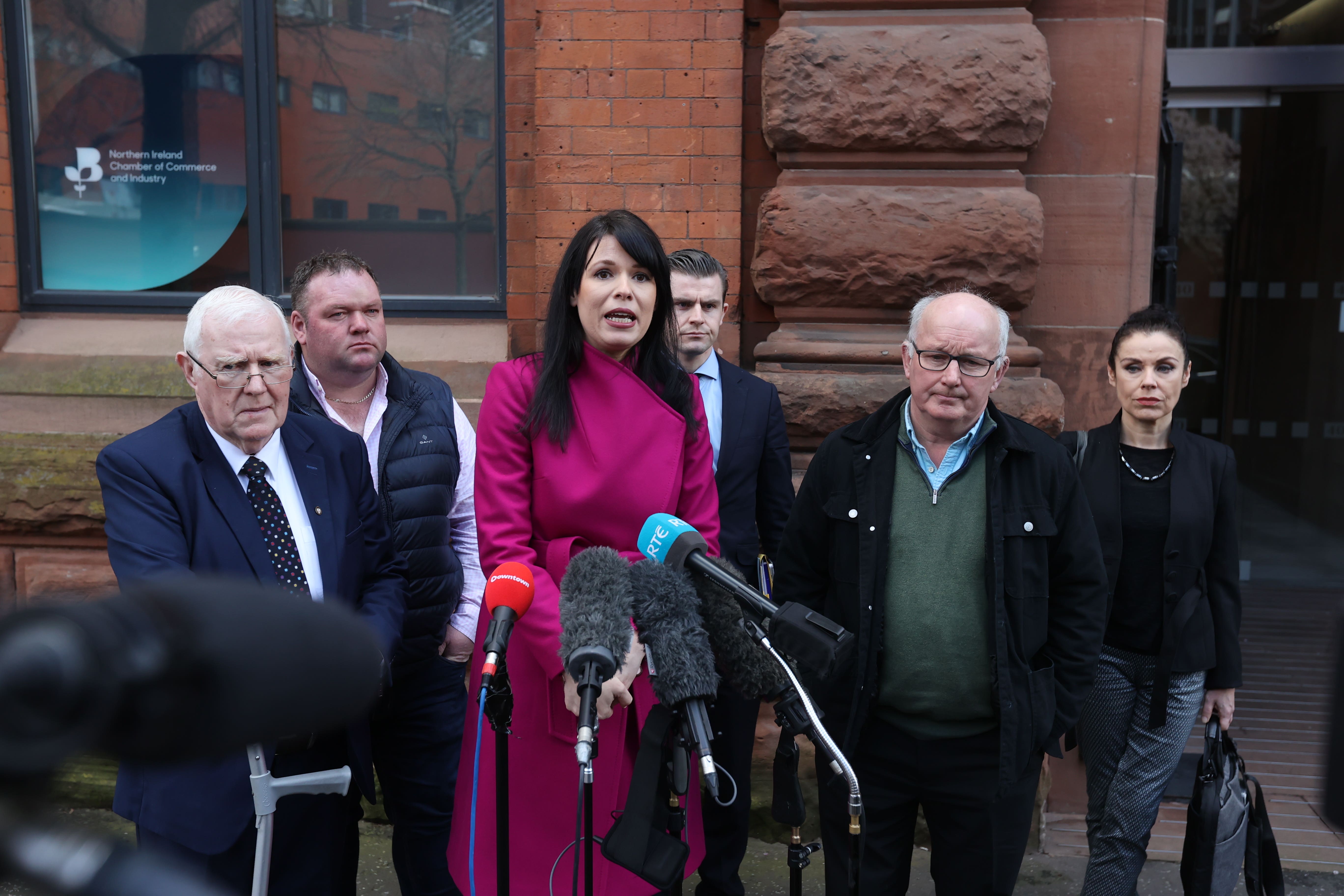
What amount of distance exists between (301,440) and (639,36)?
2343 mm

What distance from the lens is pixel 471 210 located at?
486 centimetres

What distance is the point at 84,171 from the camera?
502 centimetres

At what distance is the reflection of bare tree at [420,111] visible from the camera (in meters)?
4.75

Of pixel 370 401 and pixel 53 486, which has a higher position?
pixel 370 401

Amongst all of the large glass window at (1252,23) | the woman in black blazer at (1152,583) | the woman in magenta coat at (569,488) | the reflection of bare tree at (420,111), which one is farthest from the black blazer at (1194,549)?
the large glass window at (1252,23)

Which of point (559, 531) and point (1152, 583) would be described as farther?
point (1152, 583)

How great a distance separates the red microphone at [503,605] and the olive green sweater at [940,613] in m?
1.00

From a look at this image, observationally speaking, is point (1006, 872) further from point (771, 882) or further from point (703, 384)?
point (703, 384)

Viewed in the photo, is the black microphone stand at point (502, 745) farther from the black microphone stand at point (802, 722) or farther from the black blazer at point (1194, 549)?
the black blazer at point (1194, 549)

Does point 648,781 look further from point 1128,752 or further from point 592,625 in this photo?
point 1128,752

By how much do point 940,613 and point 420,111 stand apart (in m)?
3.43

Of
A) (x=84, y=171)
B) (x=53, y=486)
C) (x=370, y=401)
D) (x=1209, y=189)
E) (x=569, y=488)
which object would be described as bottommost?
(x=53, y=486)

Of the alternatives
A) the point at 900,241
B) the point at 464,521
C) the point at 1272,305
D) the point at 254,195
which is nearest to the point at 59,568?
the point at 254,195

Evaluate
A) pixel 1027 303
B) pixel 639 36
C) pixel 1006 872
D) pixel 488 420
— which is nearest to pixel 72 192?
pixel 639 36
